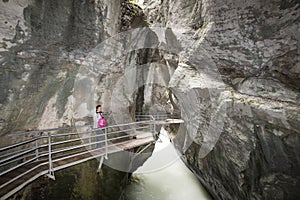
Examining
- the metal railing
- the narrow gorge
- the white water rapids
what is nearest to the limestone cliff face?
the narrow gorge

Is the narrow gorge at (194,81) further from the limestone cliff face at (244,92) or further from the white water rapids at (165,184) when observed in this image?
the white water rapids at (165,184)

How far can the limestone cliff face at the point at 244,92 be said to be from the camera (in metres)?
4.04

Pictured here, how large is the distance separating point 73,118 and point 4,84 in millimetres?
2050

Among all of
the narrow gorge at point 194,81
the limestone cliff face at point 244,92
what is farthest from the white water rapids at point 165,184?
the limestone cliff face at point 244,92

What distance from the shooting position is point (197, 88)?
19.5 ft

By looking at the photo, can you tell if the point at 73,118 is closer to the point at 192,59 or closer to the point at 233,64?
the point at 192,59

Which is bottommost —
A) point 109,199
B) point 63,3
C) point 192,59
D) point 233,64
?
point 109,199

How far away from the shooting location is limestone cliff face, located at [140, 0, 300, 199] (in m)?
4.04

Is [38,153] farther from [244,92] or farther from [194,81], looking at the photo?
[244,92]

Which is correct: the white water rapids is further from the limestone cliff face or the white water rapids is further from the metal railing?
the metal railing

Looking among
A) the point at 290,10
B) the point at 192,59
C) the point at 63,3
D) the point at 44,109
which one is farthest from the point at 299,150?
the point at 63,3

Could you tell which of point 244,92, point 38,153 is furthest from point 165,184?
point 38,153

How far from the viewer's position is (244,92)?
494 cm

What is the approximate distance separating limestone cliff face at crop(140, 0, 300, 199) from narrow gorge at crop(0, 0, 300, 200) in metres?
0.03
